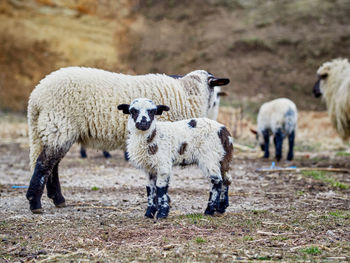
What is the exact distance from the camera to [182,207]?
272 inches

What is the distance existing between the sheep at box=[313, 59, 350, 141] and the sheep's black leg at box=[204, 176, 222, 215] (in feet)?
24.1

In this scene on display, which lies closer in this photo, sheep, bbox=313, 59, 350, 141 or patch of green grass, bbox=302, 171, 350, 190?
patch of green grass, bbox=302, 171, 350, 190

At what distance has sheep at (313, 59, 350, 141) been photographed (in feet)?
39.9

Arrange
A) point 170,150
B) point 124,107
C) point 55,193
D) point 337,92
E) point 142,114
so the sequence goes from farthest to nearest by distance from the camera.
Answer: point 337,92 < point 55,193 < point 124,107 < point 170,150 < point 142,114

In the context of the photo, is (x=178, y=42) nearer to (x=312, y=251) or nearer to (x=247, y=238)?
(x=247, y=238)

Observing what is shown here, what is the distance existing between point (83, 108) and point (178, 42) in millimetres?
24153

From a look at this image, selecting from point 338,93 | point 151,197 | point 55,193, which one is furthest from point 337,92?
point 55,193

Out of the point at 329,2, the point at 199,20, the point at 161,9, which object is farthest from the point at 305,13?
the point at 161,9

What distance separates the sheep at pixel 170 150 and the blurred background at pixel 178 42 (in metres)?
19.3

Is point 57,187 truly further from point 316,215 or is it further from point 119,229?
point 316,215

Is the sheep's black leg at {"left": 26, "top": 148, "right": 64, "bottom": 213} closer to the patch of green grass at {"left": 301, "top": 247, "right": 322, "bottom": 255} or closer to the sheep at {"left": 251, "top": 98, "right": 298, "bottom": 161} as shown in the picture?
the patch of green grass at {"left": 301, "top": 247, "right": 322, "bottom": 255}

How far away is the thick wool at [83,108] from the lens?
666 centimetres

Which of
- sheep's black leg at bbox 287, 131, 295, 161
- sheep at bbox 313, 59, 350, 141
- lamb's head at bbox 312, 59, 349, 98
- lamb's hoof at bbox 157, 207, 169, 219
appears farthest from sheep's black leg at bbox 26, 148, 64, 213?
lamb's head at bbox 312, 59, 349, 98

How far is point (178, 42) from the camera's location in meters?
30.2
